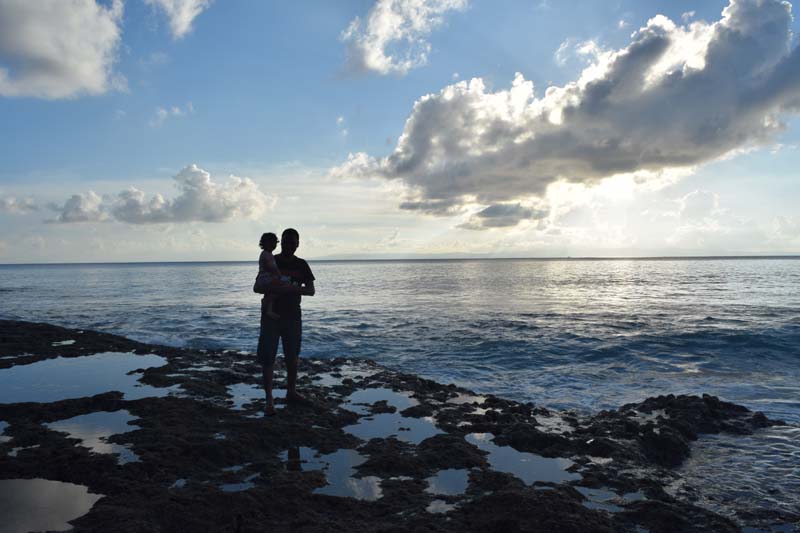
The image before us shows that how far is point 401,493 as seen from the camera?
197 inches

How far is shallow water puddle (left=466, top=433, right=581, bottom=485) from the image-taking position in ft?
18.7

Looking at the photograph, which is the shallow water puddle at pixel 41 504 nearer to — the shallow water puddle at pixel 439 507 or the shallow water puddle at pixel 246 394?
the shallow water puddle at pixel 439 507

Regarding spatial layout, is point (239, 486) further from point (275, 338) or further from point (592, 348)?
point (592, 348)

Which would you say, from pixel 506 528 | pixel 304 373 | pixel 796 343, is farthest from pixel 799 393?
pixel 304 373

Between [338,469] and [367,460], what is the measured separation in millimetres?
442

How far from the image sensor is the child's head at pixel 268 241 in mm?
7692

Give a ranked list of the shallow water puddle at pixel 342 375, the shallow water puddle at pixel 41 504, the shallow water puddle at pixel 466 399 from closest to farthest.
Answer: the shallow water puddle at pixel 41 504, the shallow water puddle at pixel 466 399, the shallow water puddle at pixel 342 375

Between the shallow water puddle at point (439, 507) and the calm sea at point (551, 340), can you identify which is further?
the calm sea at point (551, 340)

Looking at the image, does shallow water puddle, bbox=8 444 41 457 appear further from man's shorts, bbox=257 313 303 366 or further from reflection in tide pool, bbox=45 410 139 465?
man's shorts, bbox=257 313 303 366

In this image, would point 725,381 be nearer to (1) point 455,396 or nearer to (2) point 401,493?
(1) point 455,396

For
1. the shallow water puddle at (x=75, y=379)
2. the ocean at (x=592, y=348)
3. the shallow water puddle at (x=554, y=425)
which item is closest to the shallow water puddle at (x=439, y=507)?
the ocean at (x=592, y=348)

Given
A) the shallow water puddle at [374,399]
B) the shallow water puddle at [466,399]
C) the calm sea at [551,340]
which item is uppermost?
the shallow water puddle at [374,399]

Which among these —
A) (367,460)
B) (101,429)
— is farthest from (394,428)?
(101,429)

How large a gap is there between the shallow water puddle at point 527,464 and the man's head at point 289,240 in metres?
4.21
